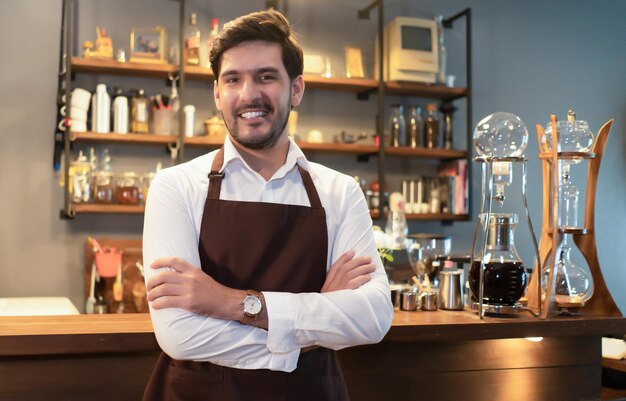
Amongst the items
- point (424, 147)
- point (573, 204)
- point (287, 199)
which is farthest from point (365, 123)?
point (287, 199)

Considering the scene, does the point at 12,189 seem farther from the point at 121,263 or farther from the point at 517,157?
the point at 517,157

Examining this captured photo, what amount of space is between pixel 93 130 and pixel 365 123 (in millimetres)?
1975

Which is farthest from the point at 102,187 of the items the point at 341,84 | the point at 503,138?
the point at 503,138

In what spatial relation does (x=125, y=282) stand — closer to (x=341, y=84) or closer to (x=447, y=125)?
(x=341, y=84)

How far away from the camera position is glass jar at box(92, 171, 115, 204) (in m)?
4.45

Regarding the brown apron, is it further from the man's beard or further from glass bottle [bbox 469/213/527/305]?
glass bottle [bbox 469/213/527/305]

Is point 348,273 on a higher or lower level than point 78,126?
lower

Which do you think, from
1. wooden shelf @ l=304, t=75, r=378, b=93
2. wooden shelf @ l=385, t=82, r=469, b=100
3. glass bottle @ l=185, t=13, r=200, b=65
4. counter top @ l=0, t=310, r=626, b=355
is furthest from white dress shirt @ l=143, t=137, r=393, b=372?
wooden shelf @ l=385, t=82, r=469, b=100

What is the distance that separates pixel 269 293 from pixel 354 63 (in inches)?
151

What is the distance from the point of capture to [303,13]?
5.21 metres

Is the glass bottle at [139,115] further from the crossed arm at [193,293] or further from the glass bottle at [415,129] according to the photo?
the crossed arm at [193,293]

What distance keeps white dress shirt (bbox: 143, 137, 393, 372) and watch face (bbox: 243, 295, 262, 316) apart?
0.8 inches

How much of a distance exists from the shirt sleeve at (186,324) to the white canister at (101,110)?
3023 mm

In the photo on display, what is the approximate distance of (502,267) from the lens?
220cm
